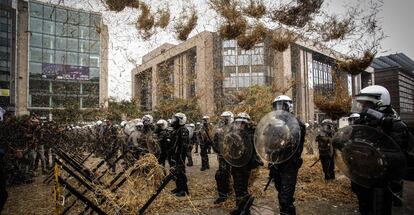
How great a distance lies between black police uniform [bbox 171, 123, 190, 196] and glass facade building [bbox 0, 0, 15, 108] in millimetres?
33237

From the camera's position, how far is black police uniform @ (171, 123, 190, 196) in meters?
7.45

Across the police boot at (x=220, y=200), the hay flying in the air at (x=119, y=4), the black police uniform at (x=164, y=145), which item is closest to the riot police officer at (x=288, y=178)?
the police boot at (x=220, y=200)

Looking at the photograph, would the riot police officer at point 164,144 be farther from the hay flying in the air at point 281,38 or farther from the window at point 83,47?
the window at point 83,47

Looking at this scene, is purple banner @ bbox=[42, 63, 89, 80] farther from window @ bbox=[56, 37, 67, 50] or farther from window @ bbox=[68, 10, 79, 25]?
window @ bbox=[68, 10, 79, 25]

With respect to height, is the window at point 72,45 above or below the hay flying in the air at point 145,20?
above

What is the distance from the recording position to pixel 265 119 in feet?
15.2

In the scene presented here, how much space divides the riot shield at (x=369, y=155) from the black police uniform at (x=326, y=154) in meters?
6.17

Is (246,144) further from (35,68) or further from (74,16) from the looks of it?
(35,68)

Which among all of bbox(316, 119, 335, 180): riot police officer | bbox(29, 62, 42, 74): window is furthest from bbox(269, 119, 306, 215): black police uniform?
bbox(29, 62, 42, 74): window

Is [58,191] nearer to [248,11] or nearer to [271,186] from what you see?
[248,11]

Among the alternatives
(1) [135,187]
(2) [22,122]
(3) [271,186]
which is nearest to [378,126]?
(1) [135,187]

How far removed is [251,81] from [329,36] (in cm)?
3448

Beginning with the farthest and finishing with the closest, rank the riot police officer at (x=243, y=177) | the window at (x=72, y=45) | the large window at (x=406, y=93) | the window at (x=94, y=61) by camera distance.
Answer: the large window at (x=406, y=93) → the window at (x=94, y=61) → the window at (x=72, y=45) → the riot police officer at (x=243, y=177)

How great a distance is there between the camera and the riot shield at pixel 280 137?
4422mm
